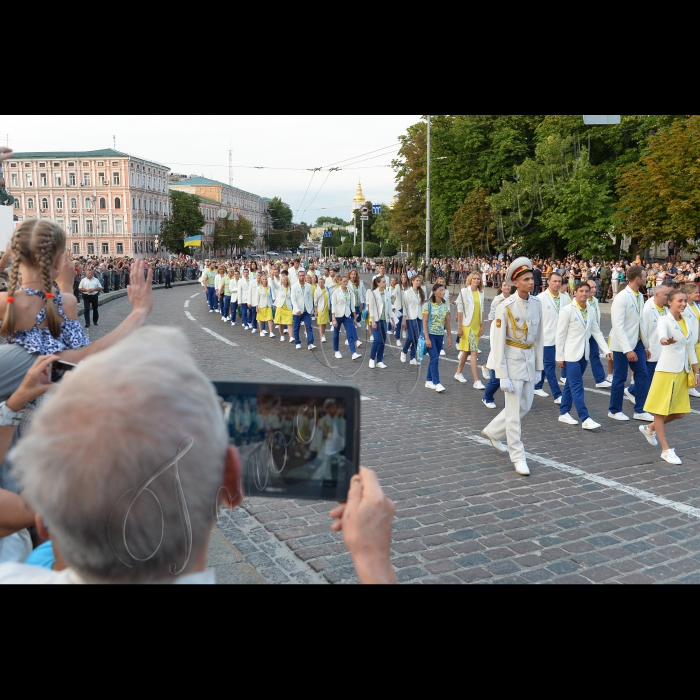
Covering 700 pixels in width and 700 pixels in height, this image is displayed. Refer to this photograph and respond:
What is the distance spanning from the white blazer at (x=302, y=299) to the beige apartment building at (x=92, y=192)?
11.4ft

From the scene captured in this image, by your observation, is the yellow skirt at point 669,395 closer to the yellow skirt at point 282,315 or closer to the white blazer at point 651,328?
the white blazer at point 651,328

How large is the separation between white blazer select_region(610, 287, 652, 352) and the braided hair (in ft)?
24.1

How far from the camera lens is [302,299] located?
Result: 16.1 metres

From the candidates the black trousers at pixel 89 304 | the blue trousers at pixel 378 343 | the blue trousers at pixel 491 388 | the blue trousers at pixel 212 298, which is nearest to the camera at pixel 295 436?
the blue trousers at pixel 491 388

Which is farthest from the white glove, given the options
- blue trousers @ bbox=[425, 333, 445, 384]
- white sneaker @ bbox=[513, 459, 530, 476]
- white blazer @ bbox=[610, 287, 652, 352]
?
blue trousers @ bbox=[425, 333, 445, 384]

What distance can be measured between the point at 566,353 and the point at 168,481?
8.46 m

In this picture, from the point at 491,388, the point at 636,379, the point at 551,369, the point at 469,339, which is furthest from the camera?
the point at 469,339

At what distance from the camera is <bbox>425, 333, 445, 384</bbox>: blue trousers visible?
10766 millimetres

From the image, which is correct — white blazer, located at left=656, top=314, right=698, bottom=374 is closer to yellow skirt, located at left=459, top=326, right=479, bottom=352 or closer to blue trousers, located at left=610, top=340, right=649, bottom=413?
blue trousers, located at left=610, top=340, right=649, bottom=413

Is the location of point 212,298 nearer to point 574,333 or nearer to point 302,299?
point 302,299

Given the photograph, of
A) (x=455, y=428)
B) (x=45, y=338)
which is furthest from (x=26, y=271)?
(x=455, y=428)

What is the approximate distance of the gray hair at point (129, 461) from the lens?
1002mm

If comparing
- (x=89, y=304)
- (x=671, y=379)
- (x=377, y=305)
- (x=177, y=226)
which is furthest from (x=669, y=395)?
(x=177, y=226)
